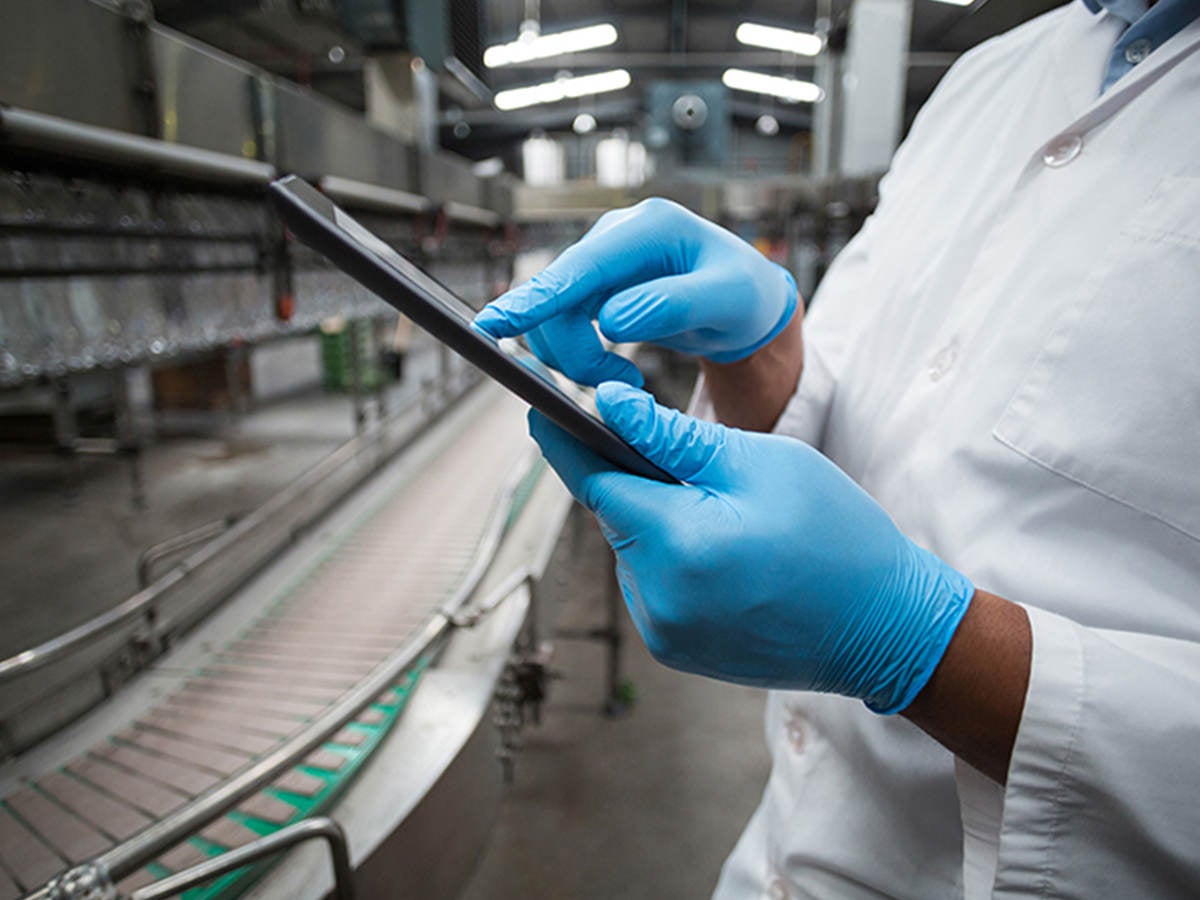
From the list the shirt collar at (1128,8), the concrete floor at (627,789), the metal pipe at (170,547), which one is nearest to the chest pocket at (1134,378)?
the shirt collar at (1128,8)

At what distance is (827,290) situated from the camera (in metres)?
1.04

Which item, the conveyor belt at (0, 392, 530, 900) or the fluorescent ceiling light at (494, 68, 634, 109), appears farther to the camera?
the fluorescent ceiling light at (494, 68, 634, 109)

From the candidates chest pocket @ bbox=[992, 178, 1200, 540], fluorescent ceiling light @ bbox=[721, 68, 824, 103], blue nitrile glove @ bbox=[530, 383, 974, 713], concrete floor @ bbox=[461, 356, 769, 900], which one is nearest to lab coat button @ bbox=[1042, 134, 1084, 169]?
chest pocket @ bbox=[992, 178, 1200, 540]

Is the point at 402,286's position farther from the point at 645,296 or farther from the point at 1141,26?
the point at 1141,26

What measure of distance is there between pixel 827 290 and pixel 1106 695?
0.69 m

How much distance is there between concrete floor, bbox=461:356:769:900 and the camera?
98.0 inches

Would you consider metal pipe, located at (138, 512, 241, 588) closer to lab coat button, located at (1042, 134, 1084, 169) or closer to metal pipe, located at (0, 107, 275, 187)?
metal pipe, located at (0, 107, 275, 187)

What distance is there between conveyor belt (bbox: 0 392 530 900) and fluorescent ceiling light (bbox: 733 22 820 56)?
5.92m

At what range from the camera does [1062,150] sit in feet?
2.29

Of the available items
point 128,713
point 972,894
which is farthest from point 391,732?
point 972,894

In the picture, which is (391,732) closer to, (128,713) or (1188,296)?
(128,713)

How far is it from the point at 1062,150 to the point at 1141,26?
0.38 feet

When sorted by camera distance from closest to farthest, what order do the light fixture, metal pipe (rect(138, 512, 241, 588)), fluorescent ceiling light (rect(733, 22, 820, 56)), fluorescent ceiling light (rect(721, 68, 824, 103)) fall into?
1. metal pipe (rect(138, 512, 241, 588))
2. fluorescent ceiling light (rect(733, 22, 820, 56))
3. fluorescent ceiling light (rect(721, 68, 824, 103))
4. the light fixture

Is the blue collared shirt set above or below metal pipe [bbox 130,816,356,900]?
above
